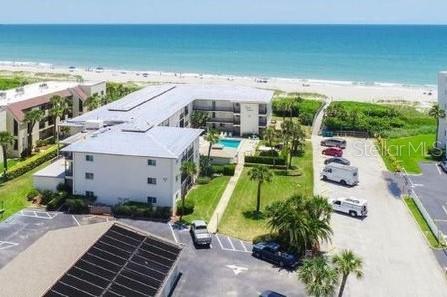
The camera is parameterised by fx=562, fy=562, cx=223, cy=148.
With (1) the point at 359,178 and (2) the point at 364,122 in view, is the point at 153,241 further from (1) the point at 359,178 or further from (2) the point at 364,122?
(2) the point at 364,122

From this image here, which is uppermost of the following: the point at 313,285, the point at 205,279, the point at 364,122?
the point at 364,122

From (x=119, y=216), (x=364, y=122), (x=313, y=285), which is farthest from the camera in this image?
(x=364, y=122)

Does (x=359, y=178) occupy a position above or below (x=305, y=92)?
below

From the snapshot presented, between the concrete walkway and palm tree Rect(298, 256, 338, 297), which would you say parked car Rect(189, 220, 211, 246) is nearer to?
the concrete walkway

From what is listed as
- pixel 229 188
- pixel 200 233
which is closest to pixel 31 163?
pixel 229 188

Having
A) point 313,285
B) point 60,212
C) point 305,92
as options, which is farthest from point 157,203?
point 305,92

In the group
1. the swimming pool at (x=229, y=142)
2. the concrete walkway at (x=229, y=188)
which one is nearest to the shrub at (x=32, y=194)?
the concrete walkway at (x=229, y=188)
